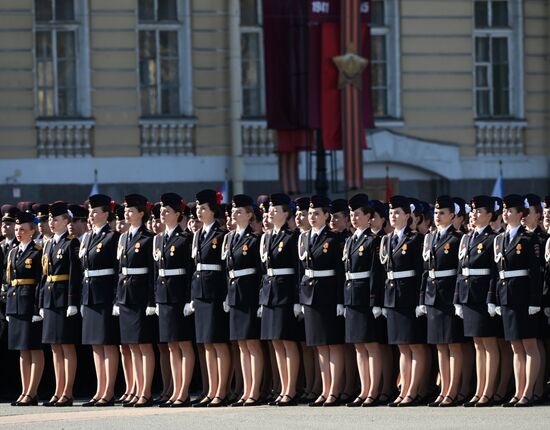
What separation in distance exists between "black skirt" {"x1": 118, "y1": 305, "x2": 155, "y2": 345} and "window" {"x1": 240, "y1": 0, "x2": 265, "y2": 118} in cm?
1431

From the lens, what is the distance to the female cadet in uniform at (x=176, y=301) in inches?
732

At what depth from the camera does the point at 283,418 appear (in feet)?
56.0

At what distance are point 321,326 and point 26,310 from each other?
272 cm

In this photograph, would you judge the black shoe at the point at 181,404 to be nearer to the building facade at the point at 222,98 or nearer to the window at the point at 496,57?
the building facade at the point at 222,98

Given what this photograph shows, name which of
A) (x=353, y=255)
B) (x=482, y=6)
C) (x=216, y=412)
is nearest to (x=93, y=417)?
(x=216, y=412)

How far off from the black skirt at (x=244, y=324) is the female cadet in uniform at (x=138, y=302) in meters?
0.72

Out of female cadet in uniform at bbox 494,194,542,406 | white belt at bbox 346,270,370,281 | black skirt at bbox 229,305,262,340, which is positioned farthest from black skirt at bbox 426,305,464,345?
black skirt at bbox 229,305,262,340

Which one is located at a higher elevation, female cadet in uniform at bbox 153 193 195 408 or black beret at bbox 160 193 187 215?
black beret at bbox 160 193 187 215

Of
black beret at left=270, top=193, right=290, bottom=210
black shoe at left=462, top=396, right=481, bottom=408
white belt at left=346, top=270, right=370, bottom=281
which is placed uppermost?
black beret at left=270, top=193, right=290, bottom=210

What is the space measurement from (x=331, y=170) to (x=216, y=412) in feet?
43.0

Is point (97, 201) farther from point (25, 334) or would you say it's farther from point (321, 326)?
point (321, 326)

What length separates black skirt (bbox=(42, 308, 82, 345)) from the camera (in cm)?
1897

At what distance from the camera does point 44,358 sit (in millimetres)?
19594

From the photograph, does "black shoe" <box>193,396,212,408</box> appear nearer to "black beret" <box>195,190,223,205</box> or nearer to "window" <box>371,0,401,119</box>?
"black beret" <box>195,190,223,205</box>
